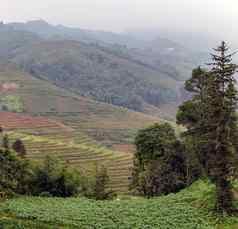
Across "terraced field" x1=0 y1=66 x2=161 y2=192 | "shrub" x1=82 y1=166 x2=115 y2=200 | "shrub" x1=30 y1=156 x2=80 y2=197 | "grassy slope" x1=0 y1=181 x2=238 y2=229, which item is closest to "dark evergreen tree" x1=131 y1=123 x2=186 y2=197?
"shrub" x1=82 y1=166 x2=115 y2=200

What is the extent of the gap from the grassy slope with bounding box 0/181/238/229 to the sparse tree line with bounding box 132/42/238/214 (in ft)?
6.94

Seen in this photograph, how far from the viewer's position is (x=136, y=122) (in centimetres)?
17988

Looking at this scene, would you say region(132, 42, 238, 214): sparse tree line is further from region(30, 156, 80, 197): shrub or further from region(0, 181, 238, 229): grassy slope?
region(30, 156, 80, 197): shrub

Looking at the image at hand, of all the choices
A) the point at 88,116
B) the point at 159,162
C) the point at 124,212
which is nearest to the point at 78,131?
the point at 88,116

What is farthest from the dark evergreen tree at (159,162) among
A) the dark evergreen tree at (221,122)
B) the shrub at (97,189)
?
the dark evergreen tree at (221,122)

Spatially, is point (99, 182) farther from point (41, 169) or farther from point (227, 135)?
point (227, 135)

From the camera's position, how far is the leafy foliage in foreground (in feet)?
102

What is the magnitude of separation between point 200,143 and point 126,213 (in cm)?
860

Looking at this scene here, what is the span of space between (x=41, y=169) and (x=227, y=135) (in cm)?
2435

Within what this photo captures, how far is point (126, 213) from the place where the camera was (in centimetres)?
3334

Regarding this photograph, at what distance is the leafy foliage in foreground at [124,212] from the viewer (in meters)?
31.0

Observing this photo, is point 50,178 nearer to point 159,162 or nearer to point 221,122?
point 159,162

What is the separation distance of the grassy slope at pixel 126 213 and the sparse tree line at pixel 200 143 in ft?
6.94

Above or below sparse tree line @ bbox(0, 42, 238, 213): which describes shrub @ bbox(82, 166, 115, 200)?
below
